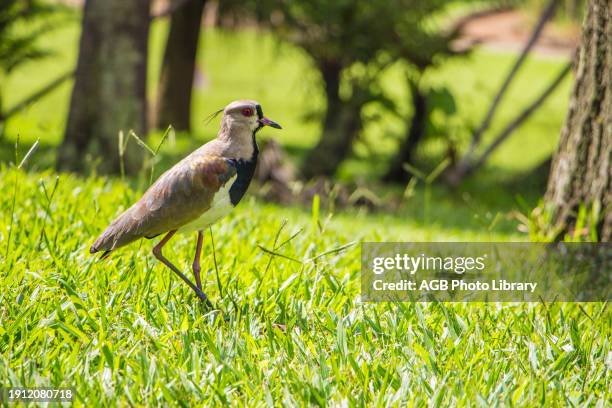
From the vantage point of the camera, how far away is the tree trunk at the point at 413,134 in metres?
11.0

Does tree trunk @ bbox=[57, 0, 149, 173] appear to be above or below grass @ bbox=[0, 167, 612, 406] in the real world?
above

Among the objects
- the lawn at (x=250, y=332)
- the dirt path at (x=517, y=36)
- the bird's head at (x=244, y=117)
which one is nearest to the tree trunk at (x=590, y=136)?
the lawn at (x=250, y=332)

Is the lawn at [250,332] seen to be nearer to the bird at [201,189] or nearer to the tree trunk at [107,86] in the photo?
the bird at [201,189]

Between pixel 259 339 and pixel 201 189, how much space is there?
0.62 meters

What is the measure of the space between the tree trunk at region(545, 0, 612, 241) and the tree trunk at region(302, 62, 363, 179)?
217 inches

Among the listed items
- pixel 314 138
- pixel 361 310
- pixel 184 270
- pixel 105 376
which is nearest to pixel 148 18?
pixel 184 270

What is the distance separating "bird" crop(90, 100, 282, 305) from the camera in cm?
325

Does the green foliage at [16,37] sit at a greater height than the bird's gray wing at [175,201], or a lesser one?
greater

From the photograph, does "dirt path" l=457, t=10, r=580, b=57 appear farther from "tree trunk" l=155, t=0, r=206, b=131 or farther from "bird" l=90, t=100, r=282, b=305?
"bird" l=90, t=100, r=282, b=305

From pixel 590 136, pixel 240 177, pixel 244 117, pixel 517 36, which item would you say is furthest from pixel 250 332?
pixel 517 36

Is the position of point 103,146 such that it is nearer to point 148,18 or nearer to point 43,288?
point 148,18

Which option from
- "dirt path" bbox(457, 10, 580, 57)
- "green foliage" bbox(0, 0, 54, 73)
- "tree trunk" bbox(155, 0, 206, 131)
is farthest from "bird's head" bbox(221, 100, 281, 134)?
"dirt path" bbox(457, 10, 580, 57)

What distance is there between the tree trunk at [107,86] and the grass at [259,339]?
3503mm

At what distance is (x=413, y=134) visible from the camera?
11164mm
